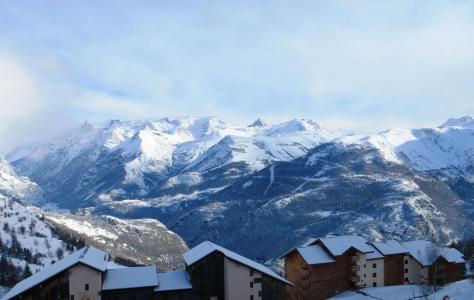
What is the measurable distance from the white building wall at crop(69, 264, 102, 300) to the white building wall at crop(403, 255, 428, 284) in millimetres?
74172

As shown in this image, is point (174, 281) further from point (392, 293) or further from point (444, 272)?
point (444, 272)

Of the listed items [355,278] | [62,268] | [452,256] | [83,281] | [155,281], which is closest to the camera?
[62,268]

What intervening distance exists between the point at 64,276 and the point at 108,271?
871 cm

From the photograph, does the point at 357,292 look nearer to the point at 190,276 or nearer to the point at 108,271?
the point at 190,276

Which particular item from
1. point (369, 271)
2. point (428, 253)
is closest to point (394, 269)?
point (369, 271)

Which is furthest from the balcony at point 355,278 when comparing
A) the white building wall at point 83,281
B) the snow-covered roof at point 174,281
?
the white building wall at point 83,281

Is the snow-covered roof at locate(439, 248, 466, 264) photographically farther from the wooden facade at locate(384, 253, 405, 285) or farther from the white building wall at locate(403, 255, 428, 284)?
the wooden facade at locate(384, 253, 405, 285)

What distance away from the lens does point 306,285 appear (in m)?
105

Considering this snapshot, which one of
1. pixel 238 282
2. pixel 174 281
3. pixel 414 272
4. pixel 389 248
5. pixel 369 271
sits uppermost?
pixel 389 248

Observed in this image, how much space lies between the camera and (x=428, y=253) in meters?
119

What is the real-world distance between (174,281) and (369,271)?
51.0 metres

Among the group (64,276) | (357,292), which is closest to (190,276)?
(64,276)

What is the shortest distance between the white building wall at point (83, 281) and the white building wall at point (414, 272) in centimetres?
7417

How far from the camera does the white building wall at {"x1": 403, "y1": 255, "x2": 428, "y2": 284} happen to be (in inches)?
4656
